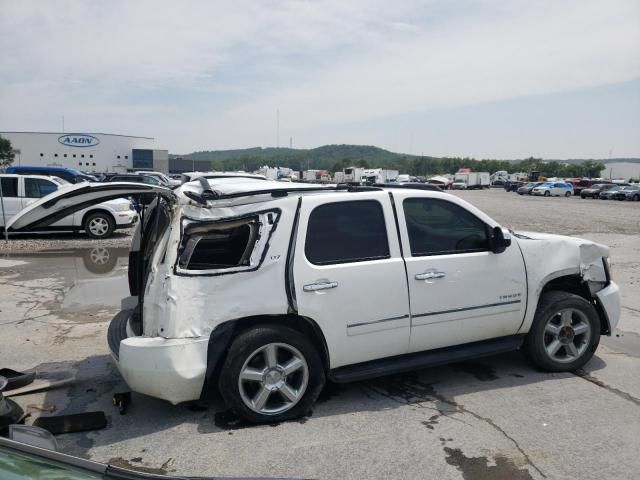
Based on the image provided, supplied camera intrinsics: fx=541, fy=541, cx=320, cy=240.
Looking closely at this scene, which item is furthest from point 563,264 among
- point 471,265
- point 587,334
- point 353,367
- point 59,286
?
point 59,286

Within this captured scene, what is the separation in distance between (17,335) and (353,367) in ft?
13.6

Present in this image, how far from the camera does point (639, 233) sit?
1788 cm

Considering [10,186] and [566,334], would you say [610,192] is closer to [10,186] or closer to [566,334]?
[10,186]

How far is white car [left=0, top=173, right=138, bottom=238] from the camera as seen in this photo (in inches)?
558

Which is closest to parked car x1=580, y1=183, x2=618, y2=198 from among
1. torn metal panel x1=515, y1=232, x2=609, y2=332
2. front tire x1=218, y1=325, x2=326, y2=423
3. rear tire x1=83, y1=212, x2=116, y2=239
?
rear tire x1=83, y1=212, x2=116, y2=239

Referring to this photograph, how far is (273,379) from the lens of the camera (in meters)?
4.02

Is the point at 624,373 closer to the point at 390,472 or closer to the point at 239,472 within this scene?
the point at 390,472

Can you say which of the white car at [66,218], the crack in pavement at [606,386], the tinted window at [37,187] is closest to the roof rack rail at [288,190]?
the crack in pavement at [606,386]

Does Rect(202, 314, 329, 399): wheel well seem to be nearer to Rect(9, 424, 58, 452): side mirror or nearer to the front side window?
Rect(9, 424, 58, 452): side mirror

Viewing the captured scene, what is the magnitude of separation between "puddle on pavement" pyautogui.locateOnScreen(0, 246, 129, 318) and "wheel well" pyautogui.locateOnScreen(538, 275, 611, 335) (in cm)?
556

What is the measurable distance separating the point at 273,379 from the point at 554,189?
182 feet

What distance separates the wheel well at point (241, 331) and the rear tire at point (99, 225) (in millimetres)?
11284

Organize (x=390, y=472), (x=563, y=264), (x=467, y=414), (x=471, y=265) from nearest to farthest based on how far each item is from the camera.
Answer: (x=390, y=472) < (x=467, y=414) < (x=471, y=265) < (x=563, y=264)

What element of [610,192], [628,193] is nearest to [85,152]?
[610,192]
